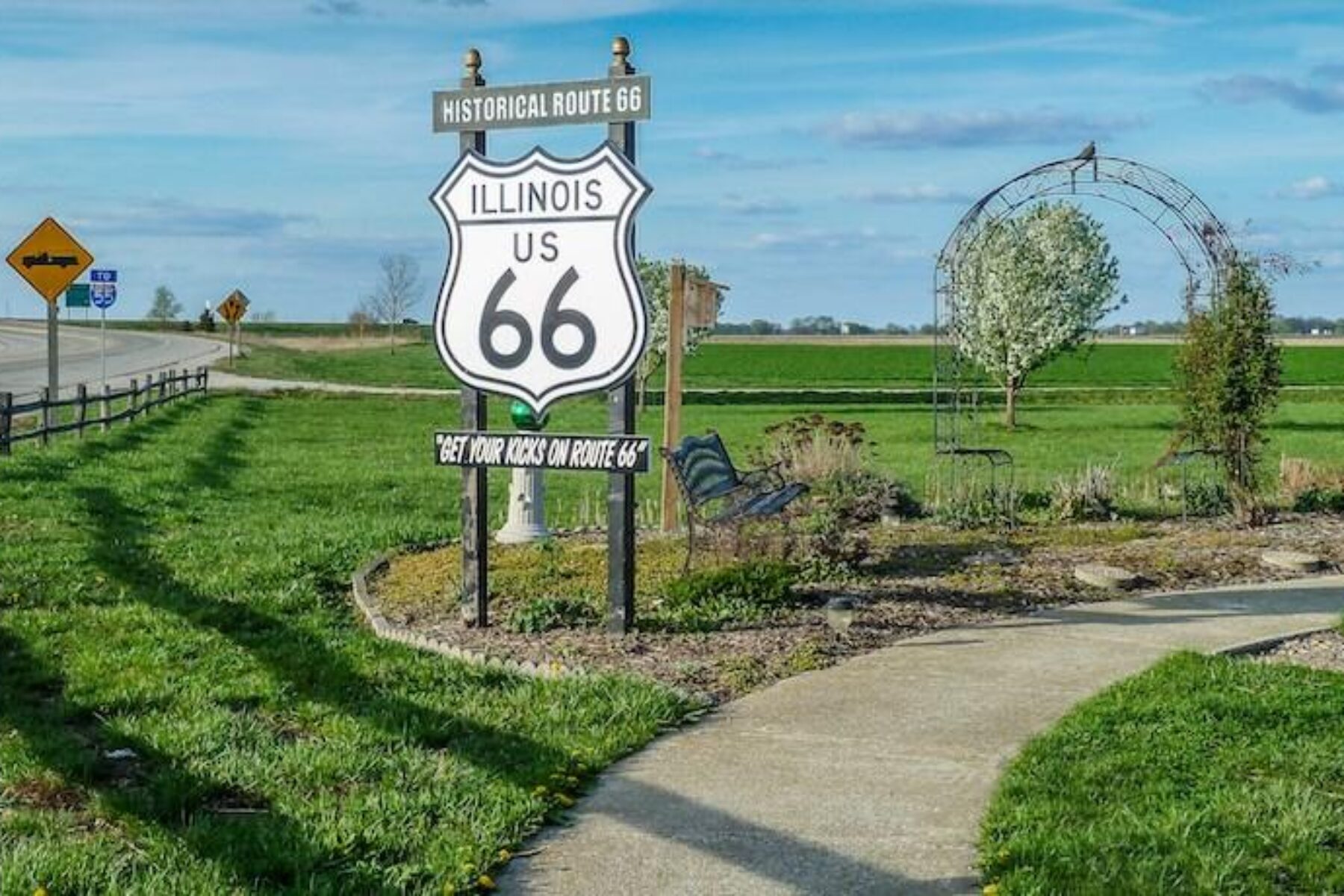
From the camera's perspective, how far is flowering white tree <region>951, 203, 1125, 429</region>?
36000mm

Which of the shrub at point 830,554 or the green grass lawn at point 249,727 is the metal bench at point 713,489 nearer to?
the shrub at point 830,554

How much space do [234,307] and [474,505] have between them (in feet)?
152

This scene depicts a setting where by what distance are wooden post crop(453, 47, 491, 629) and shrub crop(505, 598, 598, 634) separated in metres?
0.23

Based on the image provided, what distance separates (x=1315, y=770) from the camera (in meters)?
6.15

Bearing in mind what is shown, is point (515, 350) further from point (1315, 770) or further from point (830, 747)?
point (1315, 770)

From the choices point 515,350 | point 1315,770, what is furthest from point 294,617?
point 1315,770

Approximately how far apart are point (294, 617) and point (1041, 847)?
576cm

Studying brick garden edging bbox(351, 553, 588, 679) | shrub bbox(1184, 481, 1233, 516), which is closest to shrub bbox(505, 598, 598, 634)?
brick garden edging bbox(351, 553, 588, 679)

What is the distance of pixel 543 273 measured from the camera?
29.6 ft

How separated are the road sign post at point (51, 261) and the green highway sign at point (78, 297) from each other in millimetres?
6708

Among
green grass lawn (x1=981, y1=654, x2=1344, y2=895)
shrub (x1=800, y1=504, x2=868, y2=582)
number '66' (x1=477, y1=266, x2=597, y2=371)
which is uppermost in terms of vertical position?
number '66' (x1=477, y1=266, x2=597, y2=371)

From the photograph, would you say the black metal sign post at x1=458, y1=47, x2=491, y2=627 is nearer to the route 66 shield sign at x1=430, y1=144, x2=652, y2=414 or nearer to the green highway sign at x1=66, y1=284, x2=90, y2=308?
the route 66 shield sign at x1=430, y1=144, x2=652, y2=414

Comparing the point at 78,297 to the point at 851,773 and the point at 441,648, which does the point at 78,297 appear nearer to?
the point at 441,648

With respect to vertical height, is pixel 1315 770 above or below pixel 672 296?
below
